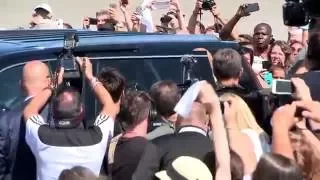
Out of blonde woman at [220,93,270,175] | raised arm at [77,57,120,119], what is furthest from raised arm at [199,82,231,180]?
raised arm at [77,57,120,119]

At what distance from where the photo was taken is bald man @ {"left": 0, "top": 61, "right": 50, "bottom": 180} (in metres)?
5.07

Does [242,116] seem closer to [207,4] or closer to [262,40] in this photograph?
[262,40]

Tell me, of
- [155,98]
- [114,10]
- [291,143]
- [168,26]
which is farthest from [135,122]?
[168,26]

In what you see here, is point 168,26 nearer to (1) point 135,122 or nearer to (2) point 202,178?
(1) point 135,122

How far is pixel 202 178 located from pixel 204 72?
6.88 ft

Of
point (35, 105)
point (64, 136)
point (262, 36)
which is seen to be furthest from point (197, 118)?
point (262, 36)

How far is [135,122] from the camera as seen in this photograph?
5137 mm

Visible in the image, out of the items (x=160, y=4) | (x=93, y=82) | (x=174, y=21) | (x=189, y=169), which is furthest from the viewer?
(x=174, y=21)

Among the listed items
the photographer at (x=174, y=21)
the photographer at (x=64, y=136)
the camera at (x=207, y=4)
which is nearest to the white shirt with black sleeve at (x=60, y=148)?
the photographer at (x=64, y=136)

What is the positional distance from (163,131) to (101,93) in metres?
0.44

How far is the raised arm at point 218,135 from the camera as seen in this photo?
4203 mm

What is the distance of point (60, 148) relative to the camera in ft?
16.1

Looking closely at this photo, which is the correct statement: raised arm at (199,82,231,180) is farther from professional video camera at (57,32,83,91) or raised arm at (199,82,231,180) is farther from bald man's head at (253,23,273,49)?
bald man's head at (253,23,273,49)

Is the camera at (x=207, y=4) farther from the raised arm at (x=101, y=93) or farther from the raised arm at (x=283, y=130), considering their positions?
the raised arm at (x=283, y=130)
